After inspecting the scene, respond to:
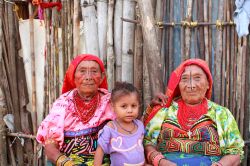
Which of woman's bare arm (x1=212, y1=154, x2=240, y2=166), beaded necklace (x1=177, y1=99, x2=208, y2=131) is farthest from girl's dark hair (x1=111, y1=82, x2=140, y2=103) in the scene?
woman's bare arm (x1=212, y1=154, x2=240, y2=166)

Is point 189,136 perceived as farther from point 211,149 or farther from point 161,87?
point 161,87

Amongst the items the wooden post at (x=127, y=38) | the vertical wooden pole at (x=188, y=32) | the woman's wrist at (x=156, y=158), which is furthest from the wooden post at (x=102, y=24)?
the woman's wrist at (x=156, y=158)

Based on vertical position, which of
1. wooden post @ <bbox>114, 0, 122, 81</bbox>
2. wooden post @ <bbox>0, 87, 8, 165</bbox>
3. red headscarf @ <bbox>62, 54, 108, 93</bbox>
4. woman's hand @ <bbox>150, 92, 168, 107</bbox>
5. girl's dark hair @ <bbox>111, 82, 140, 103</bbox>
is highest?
wooden post @ <bbox>114, 0, 122, 81</bbox>

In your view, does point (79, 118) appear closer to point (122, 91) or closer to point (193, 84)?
point (122, 91)

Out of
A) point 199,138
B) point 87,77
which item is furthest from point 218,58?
point 87,77

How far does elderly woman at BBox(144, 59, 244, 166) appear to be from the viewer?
3223mm

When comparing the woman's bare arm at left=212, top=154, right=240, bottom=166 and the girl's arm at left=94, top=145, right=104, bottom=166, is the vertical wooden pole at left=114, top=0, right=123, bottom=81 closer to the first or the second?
the girl's arm at left=94, top=145, right=104, bottom=166

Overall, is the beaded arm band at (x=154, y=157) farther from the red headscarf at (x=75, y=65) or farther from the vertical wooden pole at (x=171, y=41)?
the vertical wooden pole at (x=171, y=41)

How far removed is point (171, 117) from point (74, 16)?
1.68m

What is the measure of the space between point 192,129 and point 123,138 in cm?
61

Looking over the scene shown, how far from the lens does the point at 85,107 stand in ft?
11.6

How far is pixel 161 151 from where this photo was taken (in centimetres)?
341

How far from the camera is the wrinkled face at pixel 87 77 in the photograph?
3451 millimetres

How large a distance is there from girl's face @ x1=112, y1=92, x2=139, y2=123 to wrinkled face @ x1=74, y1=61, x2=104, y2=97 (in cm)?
39
